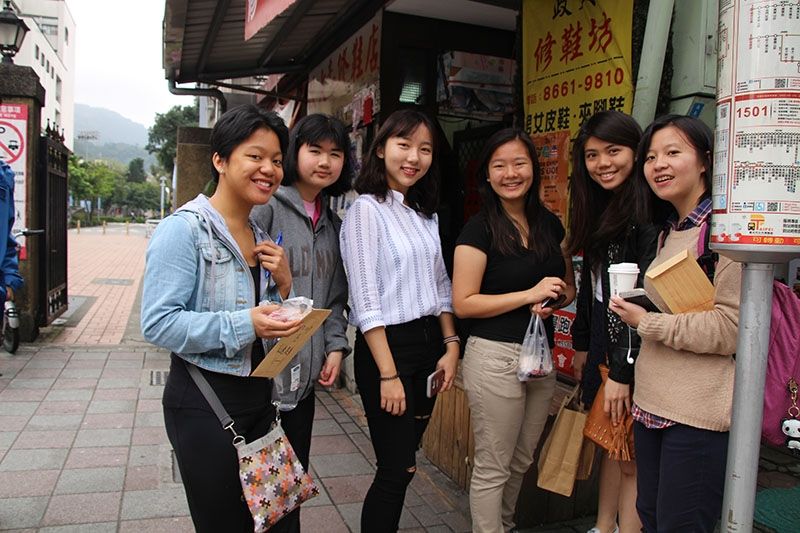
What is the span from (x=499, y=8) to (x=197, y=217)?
3.58 meters

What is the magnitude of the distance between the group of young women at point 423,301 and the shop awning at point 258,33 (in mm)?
2310

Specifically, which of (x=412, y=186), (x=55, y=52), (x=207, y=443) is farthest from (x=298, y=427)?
(x=55, y=52)

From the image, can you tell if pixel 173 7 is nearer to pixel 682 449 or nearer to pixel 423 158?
pixel 423 158

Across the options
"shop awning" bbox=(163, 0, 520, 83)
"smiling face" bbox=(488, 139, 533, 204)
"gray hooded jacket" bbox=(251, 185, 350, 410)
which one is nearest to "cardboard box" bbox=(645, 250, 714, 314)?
"smiling face" bbox=(488, 139, 533, 204)

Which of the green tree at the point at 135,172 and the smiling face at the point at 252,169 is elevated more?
the green tree at the point at 135,172

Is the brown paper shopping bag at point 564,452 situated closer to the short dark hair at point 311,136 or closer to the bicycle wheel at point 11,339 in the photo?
the short dark hair at point 311,136

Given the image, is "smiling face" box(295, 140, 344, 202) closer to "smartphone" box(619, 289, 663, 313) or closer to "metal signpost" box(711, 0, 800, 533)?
"smartphone" box(619, 289, 663, 313)

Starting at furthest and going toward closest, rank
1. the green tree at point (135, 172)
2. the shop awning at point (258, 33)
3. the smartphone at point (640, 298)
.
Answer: the green tree at point (135, 172), the shop awning at point (258, 33), the smartphone at point (640, 298)

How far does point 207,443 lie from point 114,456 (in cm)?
266

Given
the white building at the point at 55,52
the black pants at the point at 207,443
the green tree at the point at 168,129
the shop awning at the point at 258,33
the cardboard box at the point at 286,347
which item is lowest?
the black pants at the point at 207,443

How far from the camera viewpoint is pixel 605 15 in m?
3.01

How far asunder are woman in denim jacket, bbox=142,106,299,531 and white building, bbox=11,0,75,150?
64.8 metres

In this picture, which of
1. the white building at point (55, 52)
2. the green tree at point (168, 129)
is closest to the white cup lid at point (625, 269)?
the green tree at point (168, 129)

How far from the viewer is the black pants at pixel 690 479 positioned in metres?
1.89
